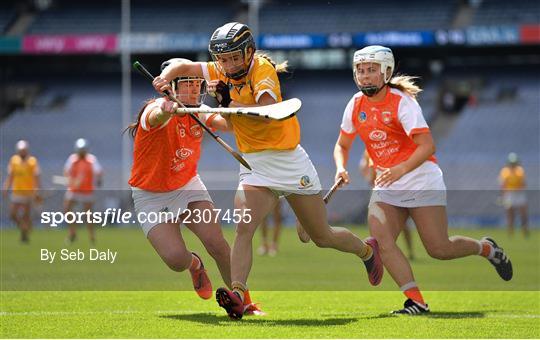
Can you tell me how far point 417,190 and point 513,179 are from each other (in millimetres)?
16404

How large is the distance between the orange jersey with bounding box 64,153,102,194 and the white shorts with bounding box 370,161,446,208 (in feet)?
39.2

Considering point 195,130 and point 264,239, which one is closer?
point 195,130

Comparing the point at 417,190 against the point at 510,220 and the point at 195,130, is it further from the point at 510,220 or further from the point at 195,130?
the point at 510,220

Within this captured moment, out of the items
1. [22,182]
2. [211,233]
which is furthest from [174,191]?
[22,182]

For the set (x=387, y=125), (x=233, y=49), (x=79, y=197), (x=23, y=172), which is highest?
(x=233, y=49)

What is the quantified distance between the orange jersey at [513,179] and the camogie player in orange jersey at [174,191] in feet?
55.2

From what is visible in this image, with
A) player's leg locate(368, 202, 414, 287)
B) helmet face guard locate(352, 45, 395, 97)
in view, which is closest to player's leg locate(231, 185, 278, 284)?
player's leg locate(368, 202, 414, 287)

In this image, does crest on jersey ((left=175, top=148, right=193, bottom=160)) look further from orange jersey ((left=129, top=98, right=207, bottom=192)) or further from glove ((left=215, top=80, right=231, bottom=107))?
glove ((left=215, top=80, right=231, bottom=107))

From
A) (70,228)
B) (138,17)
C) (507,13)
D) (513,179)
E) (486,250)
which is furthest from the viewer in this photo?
(138,17)

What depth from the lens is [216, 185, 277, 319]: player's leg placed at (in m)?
7.23

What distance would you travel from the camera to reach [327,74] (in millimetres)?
34156

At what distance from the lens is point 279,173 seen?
7.45 metres

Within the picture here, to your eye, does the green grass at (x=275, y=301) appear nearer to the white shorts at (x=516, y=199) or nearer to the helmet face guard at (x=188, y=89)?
the helmet face guard at (x=188, y=89)

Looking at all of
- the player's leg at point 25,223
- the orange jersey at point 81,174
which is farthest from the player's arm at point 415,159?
the player's leg at point 25,223
